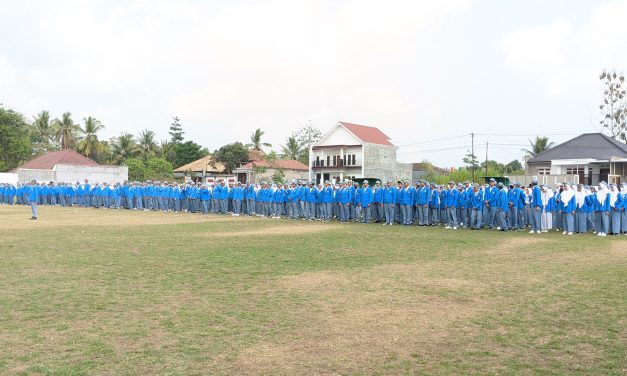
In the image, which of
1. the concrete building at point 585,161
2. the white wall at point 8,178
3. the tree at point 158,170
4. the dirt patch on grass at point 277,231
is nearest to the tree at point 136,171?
the tree at point 158,170

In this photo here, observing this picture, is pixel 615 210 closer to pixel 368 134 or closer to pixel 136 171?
pixel 368 134

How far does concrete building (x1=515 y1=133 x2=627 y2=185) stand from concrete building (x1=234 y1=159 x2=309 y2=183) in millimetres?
23643

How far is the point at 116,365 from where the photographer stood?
17.1 ft

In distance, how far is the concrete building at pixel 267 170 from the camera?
56875 mm

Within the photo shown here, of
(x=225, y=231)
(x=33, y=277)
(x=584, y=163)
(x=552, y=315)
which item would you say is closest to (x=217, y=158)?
(x=584, y=163)

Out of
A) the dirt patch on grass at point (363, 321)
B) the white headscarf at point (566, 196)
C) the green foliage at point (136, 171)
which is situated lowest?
the dirt patch on grass at point (363, 321)

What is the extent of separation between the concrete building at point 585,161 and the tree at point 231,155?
92.5ft

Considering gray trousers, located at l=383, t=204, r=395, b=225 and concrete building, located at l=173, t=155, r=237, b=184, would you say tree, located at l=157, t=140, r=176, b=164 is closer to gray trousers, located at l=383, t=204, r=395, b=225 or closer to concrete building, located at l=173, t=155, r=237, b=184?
concrete building, located at l=173, t=155, r=237, b=184

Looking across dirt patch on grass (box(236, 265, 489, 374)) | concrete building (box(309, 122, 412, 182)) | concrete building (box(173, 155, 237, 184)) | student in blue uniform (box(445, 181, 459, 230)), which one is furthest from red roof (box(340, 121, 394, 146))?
dirt patch on grass (box(236, 265, 489, 374))

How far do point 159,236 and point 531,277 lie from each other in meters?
10.8

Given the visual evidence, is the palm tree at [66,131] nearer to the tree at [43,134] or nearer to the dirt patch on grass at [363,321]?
the tree at [43,134]

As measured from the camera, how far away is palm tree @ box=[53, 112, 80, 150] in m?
66.0

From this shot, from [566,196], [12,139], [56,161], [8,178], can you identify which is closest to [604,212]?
[566,196]

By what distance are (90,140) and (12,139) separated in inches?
361
